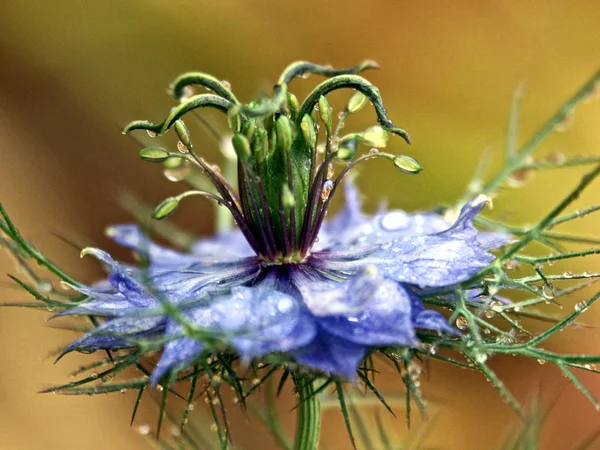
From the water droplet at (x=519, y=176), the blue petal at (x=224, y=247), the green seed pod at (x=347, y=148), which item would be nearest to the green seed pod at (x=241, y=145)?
the green seed pod at (x=347, y=148)

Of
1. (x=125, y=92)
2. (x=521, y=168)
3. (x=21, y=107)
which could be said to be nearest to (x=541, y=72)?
(x=125, y=92)

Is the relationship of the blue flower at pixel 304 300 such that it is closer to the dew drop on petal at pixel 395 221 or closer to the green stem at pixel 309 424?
the dew drop on petal at pixel 395 221

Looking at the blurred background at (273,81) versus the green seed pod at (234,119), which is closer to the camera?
the green seed pod at (234,119)

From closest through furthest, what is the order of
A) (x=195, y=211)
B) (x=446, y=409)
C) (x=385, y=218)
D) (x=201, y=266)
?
(x=201, y=266) < (x=385, y=218) < (x=446, y=409) < (x=195, y=211)

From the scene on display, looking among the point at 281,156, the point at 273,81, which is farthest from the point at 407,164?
the point at 273,81

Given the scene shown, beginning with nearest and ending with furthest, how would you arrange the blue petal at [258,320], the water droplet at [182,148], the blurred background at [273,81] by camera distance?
the blue petal at [258,320], the water droplet at [182,148], the blurred background at [273,81]

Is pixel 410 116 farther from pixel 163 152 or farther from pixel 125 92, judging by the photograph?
pixel 163 152
